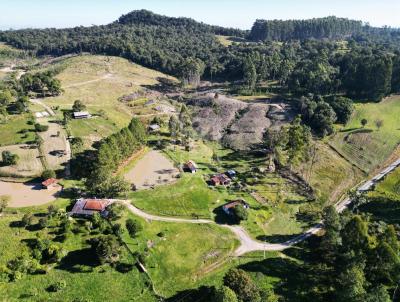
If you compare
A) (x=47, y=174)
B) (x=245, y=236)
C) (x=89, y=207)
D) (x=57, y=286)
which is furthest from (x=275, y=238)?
(x=47, y=174)

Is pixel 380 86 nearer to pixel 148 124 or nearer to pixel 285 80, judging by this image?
pixel 285 80

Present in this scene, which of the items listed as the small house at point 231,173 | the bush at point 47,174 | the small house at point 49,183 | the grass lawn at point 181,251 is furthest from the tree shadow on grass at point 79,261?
the small house at point 231,173

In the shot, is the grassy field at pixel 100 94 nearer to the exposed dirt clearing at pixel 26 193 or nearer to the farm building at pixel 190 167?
the exposed dirt clearing at pixel 26 193

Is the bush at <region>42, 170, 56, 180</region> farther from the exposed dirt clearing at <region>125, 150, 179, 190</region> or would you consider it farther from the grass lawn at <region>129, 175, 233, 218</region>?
the grass lawn at <region>129, 175, 233, 218</region>

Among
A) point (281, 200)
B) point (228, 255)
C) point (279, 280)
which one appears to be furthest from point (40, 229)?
point (281, 200)

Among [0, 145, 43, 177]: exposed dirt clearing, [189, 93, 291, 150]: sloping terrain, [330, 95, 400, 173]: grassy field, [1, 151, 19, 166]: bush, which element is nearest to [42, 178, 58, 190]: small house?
[0, 145, 43, 177]: exposed dirt clearing

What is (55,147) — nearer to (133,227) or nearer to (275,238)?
(133,227)
